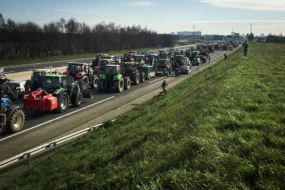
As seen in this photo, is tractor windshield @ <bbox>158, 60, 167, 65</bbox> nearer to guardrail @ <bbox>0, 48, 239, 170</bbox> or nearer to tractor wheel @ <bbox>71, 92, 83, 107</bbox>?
tractor wheel @ <bbox>71, 92, 83, 107</bbox>

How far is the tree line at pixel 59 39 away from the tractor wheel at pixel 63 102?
136 feet

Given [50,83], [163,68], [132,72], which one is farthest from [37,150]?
[163,68]

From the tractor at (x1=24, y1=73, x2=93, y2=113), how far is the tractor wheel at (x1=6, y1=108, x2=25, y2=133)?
183cm

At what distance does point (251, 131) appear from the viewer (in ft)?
26.7

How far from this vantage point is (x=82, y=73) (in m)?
24.7

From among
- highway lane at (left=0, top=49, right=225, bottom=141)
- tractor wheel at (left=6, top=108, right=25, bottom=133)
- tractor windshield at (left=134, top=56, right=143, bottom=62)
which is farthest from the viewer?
tractor windshield at (left=134, top=56, right=143, bottom=62)

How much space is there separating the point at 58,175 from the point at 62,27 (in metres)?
67.7

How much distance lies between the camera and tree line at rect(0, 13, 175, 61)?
2207 inches

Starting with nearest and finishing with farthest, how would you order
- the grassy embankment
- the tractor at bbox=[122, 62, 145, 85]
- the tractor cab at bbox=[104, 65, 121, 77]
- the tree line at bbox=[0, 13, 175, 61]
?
the grassy embankment, the tractor cab at bbox=[104, 65, 121, 77], the tractor at bbox=[122, 62, 145, 85], the tree line at bbox=[0, 13, 175, 61]

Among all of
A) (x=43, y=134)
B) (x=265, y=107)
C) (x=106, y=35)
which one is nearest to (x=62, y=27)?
(x=106, y=35)

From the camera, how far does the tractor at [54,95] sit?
51.5ft

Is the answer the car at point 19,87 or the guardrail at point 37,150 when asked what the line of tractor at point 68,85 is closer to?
the car at point 19,87

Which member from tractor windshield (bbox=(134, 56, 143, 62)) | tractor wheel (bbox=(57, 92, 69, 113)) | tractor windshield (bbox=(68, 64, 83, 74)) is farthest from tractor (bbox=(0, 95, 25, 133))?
tractor windshield (bbox=(134, 56, 143, 62))

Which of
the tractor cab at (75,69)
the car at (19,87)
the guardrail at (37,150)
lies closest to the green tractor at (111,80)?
the tractor cab at (75,69)
